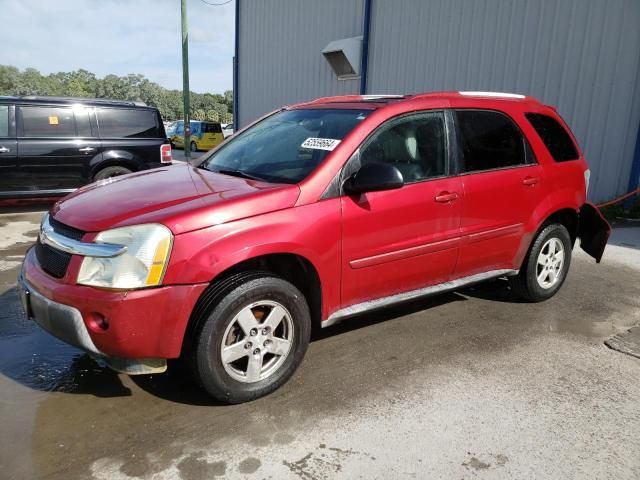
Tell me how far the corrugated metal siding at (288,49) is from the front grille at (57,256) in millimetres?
11599

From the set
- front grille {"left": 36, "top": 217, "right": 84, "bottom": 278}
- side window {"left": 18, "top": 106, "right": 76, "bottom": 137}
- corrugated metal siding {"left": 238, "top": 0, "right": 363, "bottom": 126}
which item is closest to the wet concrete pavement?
front grille {"left": 36, "top": 217, "right": 84, "bottom": 278}

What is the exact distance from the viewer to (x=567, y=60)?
936 cm

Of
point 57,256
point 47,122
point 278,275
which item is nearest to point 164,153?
point 47,122

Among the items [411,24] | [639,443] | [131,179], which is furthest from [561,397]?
[411,24]

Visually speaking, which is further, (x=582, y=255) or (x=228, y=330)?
(x=582, y=255)

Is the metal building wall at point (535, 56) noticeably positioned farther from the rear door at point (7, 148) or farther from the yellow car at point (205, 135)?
the yellow car at point (205, 135)

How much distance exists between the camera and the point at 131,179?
3529mm

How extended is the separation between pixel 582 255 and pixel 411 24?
7384mm

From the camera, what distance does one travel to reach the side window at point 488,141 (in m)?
3.82

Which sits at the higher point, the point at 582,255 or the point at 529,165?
the point at 529,165

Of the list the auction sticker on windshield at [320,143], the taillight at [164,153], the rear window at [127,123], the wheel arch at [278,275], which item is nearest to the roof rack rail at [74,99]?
the rear window at [127,123]

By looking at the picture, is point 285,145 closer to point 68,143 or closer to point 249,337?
point 249,337

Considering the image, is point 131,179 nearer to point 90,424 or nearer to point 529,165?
point 90,424

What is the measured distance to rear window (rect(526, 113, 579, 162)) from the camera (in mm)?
4391
